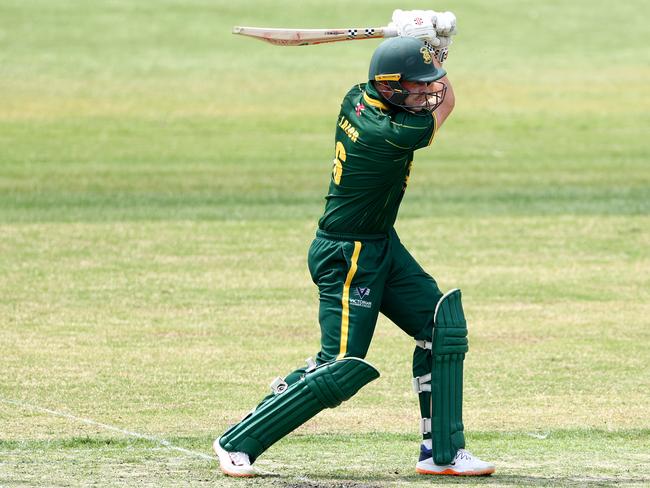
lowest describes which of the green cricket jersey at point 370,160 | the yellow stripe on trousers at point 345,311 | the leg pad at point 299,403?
the leg pad at point 299,403

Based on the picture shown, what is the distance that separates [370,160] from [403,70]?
455mm

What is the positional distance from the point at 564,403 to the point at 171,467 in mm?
3057

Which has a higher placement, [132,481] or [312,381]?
[312,381]

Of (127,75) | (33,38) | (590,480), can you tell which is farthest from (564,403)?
(33,38)

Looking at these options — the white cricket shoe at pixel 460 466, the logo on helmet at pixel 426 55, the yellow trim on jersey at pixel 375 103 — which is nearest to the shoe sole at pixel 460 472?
the white cricket shoe at pixel 460 466

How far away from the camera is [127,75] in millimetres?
33250

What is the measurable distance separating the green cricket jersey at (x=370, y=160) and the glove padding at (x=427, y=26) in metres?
0.39

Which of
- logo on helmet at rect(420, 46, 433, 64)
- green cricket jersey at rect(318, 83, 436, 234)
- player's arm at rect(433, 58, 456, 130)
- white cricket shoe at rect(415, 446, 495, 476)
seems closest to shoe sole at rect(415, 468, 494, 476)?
white cricket shoe at rect(415, 446, 495, 476)

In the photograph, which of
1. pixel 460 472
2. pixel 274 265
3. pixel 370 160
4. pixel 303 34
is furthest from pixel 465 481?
pixel 274 265

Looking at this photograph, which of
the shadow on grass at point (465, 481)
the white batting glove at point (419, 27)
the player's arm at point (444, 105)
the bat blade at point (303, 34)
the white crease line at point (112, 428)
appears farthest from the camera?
the bat blade at point (303, 34)

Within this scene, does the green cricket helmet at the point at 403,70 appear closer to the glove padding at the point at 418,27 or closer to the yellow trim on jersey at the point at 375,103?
the yellow trim on jersey at the point at 375,103

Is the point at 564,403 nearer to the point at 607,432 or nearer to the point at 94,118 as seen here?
the point at 607,432

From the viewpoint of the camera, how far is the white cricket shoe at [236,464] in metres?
6.85

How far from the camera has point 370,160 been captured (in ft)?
22.3
